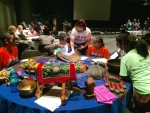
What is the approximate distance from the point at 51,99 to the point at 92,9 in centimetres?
1027

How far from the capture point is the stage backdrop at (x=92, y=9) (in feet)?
35.1

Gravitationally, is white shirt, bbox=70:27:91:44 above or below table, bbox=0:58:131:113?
above

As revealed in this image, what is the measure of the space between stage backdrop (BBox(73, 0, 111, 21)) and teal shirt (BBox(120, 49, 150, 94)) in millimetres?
9504

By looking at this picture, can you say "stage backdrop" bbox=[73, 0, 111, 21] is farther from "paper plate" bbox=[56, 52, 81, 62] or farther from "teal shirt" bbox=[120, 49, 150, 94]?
"teal shirt" bbox=[120, 49, 150, 94]

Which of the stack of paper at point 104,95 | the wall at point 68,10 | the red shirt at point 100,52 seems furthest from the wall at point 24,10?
the stack of paper at point 104,95

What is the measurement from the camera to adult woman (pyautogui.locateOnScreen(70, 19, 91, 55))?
3.03 metres

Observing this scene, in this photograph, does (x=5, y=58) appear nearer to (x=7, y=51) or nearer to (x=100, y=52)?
(x=7, y=51)

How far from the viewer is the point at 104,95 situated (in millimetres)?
1479

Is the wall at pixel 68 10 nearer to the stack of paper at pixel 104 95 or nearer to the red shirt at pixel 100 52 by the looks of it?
the red shirt at pixel 100 52

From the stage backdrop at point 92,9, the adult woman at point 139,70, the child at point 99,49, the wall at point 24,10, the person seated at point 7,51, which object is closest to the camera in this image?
the adult woman at point 139,70

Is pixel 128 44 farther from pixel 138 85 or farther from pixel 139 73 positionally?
pixel 138 85

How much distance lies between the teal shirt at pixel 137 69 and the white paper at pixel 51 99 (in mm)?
725

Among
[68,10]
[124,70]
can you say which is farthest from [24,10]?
[124,70]

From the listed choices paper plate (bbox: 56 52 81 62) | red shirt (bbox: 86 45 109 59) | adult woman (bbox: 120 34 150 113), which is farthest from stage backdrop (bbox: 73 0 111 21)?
adult woman (bbox: 120 34 150 113)
